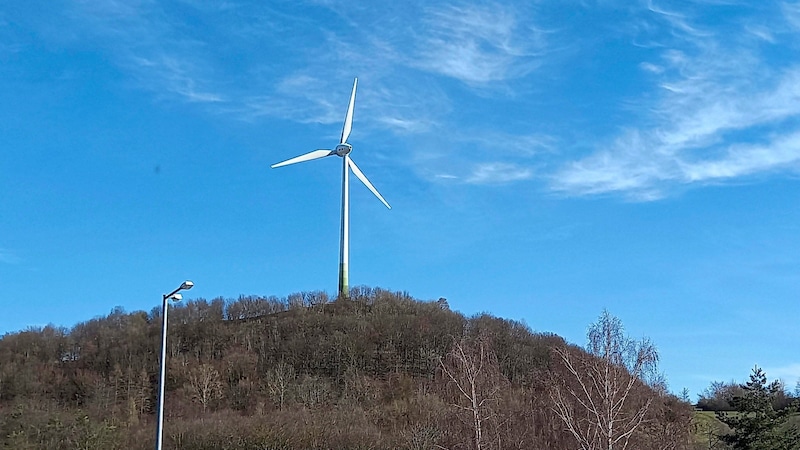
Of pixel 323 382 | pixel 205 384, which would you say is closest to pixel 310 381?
pixel 323 382

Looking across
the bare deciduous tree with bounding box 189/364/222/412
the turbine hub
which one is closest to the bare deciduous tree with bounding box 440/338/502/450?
the turbine hub

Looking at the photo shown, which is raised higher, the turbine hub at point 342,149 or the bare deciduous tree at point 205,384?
the turbine hub at point 342,149

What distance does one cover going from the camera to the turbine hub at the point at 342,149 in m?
90.4

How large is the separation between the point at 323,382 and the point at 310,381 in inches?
97.5

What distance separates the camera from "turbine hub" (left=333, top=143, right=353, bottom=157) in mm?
90438

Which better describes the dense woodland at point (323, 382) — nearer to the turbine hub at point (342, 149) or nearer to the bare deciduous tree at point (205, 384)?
the bare deciduous tree at point (205, 384)

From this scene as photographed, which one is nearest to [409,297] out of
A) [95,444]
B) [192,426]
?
[192,426]

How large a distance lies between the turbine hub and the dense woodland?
22.3m

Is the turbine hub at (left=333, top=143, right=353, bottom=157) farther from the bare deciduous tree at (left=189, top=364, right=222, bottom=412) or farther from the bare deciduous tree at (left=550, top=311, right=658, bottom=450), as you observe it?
the bare deciduous tree at (left=550, top=311, right=658, bottom=450)

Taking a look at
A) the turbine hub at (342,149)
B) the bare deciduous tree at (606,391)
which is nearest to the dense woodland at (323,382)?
the bare deciduous tree at (606,391)

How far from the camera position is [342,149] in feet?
297

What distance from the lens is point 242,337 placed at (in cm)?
11669

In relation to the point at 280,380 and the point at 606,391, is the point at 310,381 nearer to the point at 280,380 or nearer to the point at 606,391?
the point at 280,380

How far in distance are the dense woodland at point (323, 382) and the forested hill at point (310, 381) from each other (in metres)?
0.19
